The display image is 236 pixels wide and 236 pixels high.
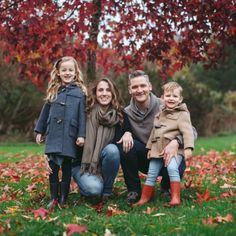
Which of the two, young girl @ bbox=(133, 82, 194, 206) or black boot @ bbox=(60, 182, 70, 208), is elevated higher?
young girl @ bbox=(133, 82, 194, 206)

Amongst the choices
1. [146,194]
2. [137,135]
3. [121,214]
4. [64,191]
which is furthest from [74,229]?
[137,135]

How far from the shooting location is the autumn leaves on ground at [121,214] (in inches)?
145

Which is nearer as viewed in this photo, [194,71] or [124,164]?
[124,164]

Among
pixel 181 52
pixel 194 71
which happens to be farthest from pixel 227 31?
pixel 194 71

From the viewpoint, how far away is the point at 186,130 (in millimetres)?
4820

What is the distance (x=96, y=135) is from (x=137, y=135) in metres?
0.52

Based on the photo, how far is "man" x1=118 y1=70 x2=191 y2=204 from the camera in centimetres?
512

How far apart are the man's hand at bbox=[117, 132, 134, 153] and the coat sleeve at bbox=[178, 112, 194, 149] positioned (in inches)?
21.6

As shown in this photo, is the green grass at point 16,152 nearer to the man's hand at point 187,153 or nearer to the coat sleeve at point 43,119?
the coat sleeve at point 43,119

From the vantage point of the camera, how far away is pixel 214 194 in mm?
5234

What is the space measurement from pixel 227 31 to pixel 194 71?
33.0 m

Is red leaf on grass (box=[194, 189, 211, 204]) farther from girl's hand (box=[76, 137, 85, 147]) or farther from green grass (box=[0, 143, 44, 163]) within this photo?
green grass (box=[0, 143, 44, 163])

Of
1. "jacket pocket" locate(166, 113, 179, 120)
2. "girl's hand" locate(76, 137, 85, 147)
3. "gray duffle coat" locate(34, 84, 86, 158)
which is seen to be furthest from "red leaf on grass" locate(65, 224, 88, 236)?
"jacket pocket" locate(166, 113, 179, 120)

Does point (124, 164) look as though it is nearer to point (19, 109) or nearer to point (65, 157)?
point (65, 157)
